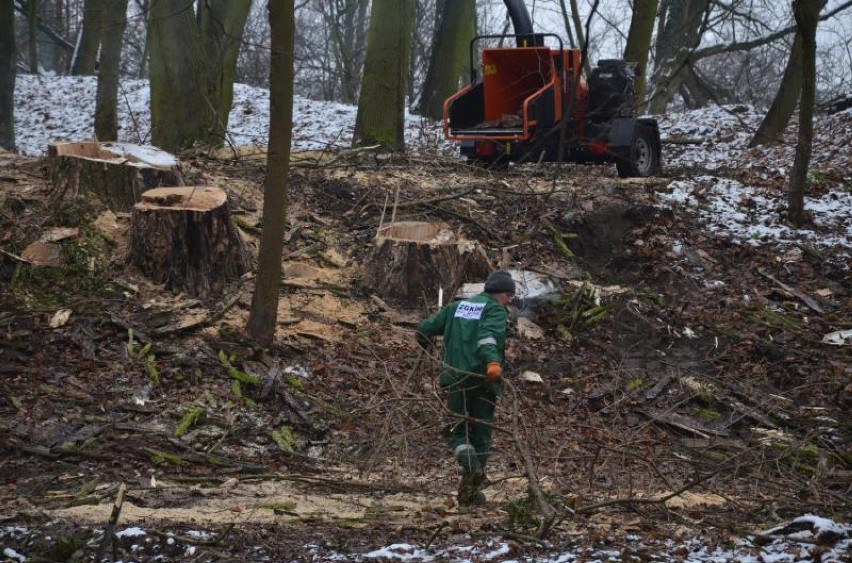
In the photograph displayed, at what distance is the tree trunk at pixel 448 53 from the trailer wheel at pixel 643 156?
7.24 metres

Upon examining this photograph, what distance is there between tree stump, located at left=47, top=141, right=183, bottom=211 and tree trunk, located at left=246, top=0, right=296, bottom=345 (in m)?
2.48

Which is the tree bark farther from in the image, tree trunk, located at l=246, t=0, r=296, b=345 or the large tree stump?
tree trunk, located at l=246, t=0, r=296, b=345

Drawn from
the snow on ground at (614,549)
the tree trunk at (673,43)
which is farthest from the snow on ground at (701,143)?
the snow on ground at (614,549)

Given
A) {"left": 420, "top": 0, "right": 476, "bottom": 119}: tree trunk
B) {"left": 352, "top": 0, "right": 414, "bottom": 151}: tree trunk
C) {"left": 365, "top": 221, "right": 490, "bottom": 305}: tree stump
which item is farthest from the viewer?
{"left": 420, "top": 0, "right": 476, "bottom": 119}: tree trunk

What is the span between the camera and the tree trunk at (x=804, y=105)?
1109 cm

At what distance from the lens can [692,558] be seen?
4.51 meters

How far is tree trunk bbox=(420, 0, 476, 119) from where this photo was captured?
20.4 m

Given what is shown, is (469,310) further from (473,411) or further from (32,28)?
(32,28)

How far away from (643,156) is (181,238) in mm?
7893

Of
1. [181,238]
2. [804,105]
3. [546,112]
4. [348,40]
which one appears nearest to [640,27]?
[546,112]

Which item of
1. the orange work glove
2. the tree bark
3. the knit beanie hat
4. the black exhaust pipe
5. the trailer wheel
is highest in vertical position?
the black exhaust pipe

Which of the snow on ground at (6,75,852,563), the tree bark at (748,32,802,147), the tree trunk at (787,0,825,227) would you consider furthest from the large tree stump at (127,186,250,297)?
the tree bark at (748,32,802,147)

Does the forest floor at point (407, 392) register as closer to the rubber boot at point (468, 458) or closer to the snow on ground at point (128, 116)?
the rubber boot at point (468, 458)

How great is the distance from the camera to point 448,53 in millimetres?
20625
